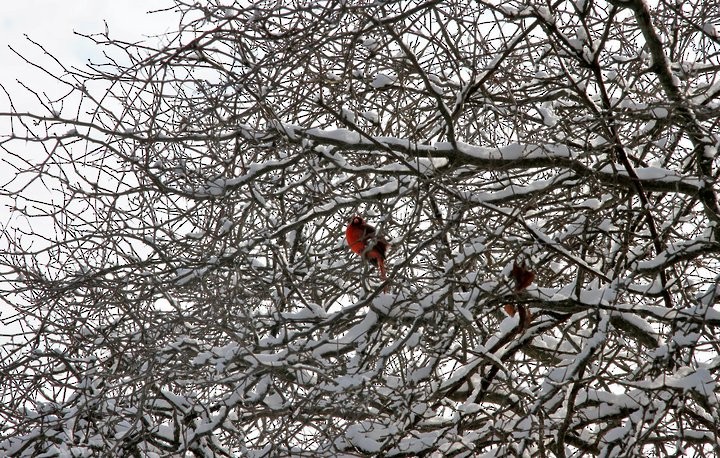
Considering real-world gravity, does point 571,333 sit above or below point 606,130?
below

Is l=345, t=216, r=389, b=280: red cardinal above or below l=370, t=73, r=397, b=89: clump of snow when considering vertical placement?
below

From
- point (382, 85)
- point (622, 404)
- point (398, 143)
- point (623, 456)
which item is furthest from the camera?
point (382, 85)

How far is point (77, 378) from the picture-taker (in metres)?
6.15

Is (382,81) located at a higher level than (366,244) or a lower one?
higher

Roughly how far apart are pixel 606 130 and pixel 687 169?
1.20 metres

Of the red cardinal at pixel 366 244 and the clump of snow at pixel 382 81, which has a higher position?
the clump of snow at pixel 382 81

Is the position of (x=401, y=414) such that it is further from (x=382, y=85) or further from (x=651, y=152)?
(x=651, y=152)

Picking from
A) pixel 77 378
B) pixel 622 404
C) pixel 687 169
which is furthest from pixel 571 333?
pixel 77 378

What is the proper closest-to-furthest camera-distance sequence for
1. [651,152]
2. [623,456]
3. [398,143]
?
[623,456] < [398,143] < [651,152]

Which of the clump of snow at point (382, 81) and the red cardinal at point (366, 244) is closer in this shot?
the red cardinal at point (366, 244)

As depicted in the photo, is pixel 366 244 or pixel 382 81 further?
pixel 382 81

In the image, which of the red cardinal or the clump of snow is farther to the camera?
the clump of snow

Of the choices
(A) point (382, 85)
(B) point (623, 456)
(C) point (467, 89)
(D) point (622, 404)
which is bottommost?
(B) point (623, 456)

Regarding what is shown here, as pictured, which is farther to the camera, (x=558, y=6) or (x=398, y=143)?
(x=558, y=6)
